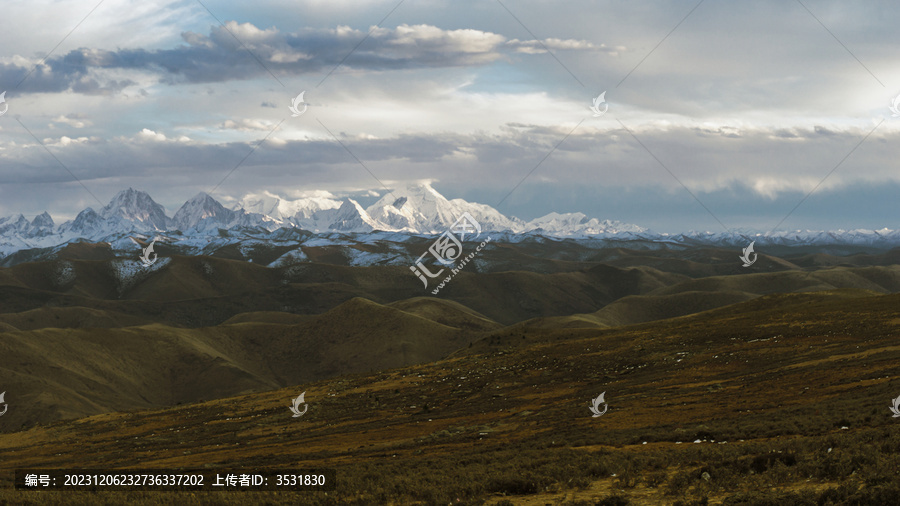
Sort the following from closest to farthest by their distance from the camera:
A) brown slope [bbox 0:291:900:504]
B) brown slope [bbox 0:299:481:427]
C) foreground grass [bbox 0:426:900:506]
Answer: foreground grass [bbox 0:426:900:506], brown slope [bbox 0:291:900:504], brown slope [bbox 0:299:481:427]

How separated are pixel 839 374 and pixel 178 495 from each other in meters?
37.0

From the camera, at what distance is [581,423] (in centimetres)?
3878

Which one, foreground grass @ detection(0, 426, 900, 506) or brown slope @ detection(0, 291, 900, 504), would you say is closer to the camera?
foreground grass @ detection(0, 426, 900, 506)

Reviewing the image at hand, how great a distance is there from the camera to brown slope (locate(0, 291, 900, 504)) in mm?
23781

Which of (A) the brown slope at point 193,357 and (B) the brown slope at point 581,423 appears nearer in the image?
(B) the brown slope at point 581,423

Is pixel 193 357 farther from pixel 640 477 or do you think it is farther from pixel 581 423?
pixel 640 477

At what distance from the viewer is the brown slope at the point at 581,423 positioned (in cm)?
2378

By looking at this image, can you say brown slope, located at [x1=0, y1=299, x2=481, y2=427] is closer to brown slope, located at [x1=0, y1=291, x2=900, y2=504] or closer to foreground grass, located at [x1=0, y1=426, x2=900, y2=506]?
brown slope, located at [x1=0, y1=291, x2=900, y2=504]

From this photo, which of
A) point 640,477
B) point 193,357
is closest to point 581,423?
point 640,477

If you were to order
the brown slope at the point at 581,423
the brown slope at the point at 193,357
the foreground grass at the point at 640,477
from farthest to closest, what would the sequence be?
1. the brown slope at the point at 193,357
2. the brown slope at the point at 581,423
3. the foreground grass at the point at 640,477

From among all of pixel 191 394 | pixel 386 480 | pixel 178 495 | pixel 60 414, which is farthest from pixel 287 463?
pixel 191 394

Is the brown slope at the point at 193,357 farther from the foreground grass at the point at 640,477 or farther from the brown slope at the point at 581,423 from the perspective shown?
the foreground grass at the point at 640,477

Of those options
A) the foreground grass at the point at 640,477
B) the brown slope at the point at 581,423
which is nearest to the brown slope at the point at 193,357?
the brown slope at the point at 581,423

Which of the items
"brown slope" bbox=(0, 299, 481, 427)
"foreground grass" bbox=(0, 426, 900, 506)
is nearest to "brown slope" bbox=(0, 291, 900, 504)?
"foreground grass" bbox=(0, 426, 900, 506)
